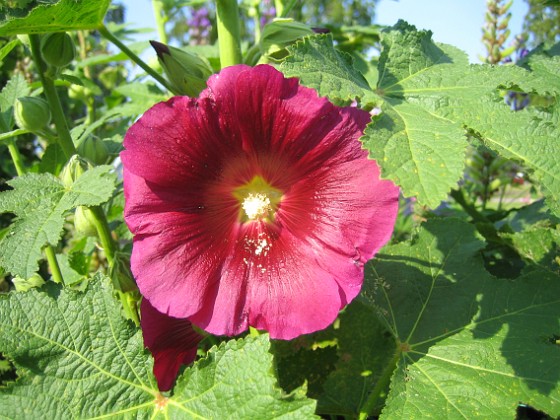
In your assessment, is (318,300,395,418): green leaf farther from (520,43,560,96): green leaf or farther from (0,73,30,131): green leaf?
(0,73,30,131): green leaf

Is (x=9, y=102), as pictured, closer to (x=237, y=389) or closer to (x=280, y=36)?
(x=280, y=36)

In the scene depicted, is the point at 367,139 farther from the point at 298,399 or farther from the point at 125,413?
the point at 125,413

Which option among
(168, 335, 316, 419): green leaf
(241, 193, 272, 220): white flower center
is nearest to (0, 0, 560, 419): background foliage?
(168, 335, 316, 419): green leaf

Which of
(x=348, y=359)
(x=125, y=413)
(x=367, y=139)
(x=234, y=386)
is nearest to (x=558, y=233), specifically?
(x=348, y=359)

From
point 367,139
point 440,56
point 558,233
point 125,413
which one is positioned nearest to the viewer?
point 367,139

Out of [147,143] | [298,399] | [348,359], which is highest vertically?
[147,143]

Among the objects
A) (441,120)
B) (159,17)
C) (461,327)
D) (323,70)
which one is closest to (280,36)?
(323,70)

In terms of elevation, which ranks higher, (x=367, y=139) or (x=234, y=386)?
(x=367, y=139)

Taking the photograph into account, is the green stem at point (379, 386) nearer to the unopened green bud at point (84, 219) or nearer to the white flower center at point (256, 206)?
the white flower center at point (256, 206)
